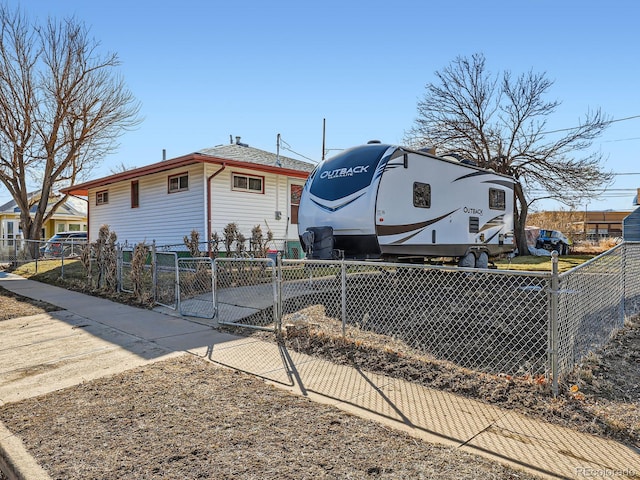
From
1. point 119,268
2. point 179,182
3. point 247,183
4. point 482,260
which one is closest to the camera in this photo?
point 119,268

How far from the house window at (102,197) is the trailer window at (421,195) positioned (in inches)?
586

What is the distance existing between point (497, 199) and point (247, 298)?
752 cm

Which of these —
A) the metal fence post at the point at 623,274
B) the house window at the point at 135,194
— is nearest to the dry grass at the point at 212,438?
the metal fence post at the point at 623,274

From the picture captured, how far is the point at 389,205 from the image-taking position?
27.7 feet

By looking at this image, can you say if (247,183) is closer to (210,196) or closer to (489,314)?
(210,196)

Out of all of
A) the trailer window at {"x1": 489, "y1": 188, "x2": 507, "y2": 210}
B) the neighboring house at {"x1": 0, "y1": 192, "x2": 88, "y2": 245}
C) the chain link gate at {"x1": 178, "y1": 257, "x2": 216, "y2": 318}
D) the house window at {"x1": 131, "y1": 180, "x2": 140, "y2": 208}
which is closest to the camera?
the chain link gate at {"x1": 178, "y1": 257, "x2": 216, "y2": 318}

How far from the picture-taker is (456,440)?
9.94ft

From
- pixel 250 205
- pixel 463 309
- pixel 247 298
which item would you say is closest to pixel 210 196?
pixel 250 205

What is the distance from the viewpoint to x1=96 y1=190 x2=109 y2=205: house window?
746 inches

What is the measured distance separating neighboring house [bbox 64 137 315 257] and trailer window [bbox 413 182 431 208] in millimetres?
6284

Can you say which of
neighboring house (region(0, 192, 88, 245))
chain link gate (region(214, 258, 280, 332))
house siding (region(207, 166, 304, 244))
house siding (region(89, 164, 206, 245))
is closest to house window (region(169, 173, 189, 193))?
house siding (region(89, 164, 206, 245))

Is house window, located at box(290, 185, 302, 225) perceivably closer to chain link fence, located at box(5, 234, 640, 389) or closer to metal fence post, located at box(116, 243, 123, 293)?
chain link fence, located at box(5, 234, 640, 389)

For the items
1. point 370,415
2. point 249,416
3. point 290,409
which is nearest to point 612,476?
point 370,415

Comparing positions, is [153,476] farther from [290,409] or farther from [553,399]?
[553,399]
